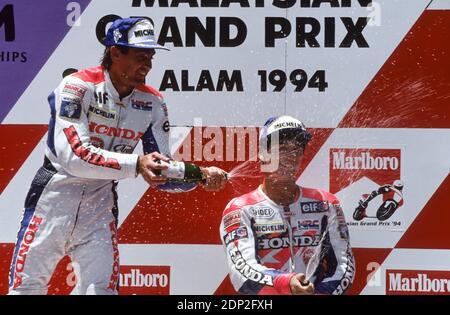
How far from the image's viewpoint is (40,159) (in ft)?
21.7

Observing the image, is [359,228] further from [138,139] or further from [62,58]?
[62,58]

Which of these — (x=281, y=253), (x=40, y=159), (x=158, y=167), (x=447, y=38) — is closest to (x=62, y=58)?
(x=40, y=159)

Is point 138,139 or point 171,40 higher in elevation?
point 171,40

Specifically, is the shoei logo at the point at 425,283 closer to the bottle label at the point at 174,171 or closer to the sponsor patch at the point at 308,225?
the sponsor patch at the point at 308,225

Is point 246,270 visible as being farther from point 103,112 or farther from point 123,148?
point 103,112

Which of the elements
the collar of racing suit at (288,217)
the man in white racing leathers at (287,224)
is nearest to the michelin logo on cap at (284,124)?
the man in white racing leathers at (287,224)

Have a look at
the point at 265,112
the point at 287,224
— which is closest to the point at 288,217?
the point at 287,224

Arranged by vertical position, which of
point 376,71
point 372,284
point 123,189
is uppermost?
point 376,71

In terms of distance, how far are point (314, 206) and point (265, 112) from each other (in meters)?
0.53

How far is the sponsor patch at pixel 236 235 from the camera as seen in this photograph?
6.41m

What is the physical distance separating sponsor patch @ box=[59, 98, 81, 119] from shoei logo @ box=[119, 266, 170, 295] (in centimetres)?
91

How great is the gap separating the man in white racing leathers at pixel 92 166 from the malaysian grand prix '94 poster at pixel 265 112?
16 cm

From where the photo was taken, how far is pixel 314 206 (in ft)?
21.4

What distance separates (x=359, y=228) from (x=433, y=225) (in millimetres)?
370
